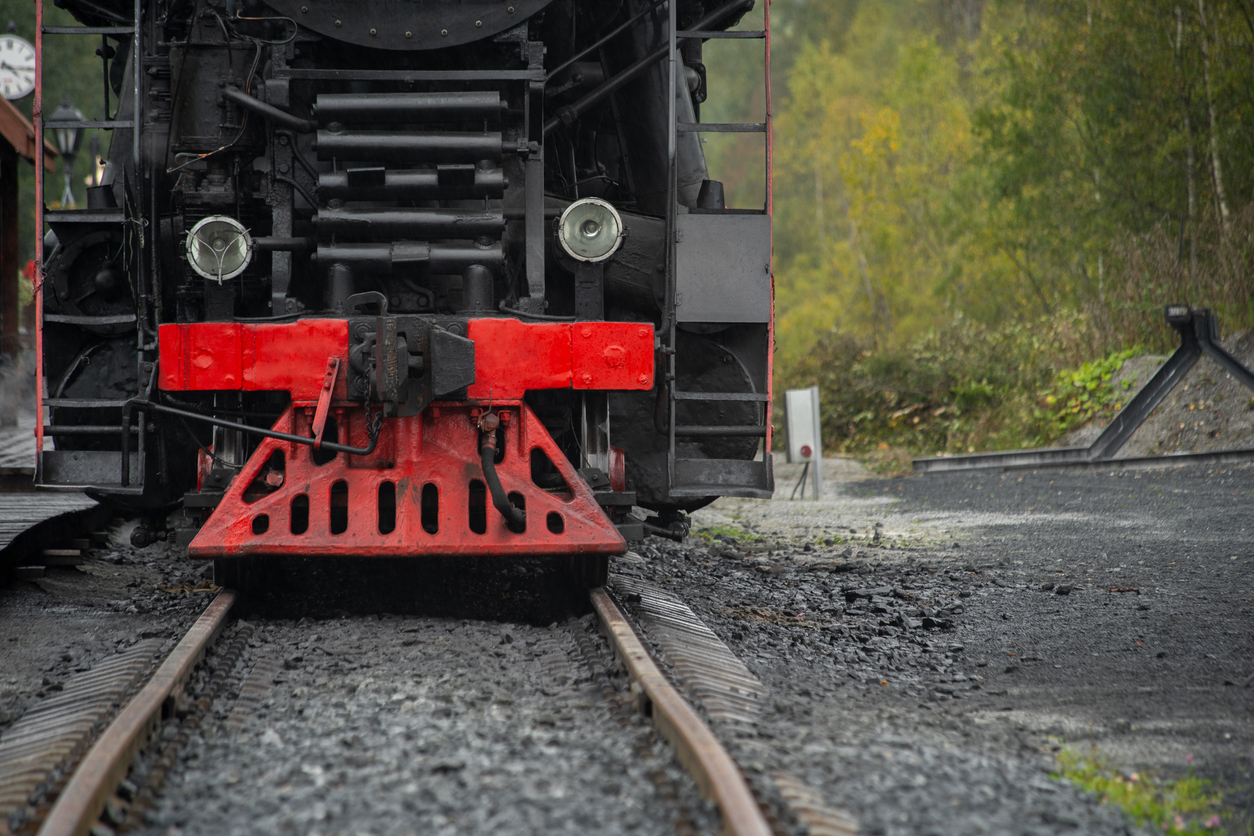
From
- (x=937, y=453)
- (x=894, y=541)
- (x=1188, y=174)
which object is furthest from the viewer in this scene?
(x=937, y=453)

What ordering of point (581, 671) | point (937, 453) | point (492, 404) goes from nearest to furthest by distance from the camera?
point (581, 671)
point (492, 404)
point (937, 453)

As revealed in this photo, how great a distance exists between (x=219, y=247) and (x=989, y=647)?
3591 millimetres

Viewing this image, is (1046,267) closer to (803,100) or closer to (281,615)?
(803,100)

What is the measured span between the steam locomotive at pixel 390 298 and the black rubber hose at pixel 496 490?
2cm

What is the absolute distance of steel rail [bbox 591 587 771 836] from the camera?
7.30 ft

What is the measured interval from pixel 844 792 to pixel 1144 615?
3.04 meters

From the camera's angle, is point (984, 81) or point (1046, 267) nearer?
point (1046, 267)

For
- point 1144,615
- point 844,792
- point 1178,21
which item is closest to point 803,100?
point 1178,21

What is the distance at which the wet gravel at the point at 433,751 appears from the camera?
240cm

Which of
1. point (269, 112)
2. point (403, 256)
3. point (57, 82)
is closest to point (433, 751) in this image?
point (403, 256)

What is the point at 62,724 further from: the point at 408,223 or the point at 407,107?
the point at 407,107

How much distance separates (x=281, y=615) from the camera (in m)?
4.61

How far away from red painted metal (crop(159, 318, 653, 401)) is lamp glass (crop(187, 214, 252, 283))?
1.21 feet

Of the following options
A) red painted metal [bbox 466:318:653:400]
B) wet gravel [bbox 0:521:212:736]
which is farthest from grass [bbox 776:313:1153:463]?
red painted metal [bbox 466:318:653:400]
